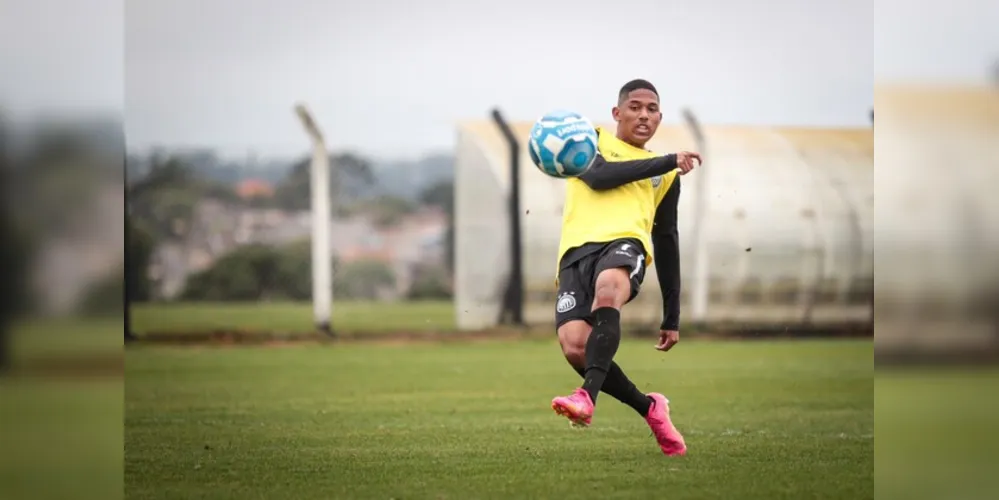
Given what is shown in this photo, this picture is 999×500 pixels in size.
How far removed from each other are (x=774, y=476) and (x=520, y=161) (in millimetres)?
13605

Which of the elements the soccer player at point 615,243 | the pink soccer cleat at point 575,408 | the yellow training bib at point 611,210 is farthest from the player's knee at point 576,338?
the pink soccer cleat at point 575,408

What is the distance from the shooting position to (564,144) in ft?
23.4

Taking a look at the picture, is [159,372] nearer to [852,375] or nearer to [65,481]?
[852,375]

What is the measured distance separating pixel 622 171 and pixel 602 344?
95 centimetres

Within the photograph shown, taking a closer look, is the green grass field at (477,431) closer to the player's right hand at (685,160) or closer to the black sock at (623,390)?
the black sock at (623,390)

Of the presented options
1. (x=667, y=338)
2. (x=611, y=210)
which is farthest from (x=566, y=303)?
(x=667, y=338)

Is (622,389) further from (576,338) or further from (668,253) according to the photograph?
(668,253)

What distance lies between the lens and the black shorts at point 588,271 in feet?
23.5

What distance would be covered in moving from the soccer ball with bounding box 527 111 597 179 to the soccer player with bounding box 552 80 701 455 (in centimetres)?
10

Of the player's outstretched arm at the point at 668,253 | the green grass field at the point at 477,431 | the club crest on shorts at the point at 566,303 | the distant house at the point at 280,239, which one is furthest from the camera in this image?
the distant house at the point at 280,239

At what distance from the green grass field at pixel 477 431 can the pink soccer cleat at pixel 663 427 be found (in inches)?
4.3

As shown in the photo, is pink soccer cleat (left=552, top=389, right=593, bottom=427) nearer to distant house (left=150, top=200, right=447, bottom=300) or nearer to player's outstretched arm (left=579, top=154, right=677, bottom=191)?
player's outstretched arm (left=579, top=154, right=677, bottom=191)

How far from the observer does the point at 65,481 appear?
6.04m

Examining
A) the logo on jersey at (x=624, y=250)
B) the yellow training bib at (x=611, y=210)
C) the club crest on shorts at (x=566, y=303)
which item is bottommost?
the club crest on shorts at (x=566, y=303)
